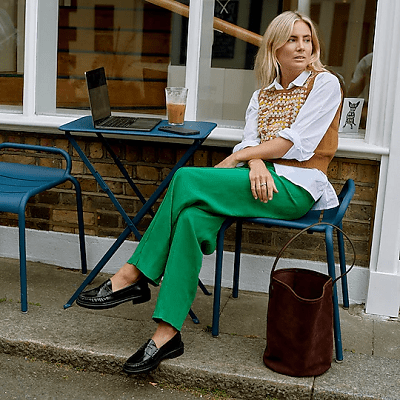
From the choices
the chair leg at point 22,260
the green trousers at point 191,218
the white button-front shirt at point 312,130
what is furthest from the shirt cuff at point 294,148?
the chair leg at point 22,260

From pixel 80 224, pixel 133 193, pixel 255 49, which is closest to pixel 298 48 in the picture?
pixel 255 49

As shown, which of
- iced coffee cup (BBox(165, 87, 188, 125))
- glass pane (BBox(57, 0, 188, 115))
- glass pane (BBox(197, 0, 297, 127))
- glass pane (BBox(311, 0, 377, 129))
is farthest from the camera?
glass pane (BBox(57, 0, 188, 115))

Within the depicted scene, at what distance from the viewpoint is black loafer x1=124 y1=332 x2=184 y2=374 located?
8.52 ft

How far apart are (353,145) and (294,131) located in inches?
20.4

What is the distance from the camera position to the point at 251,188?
111 inches

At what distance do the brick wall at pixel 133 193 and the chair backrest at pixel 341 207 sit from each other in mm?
211

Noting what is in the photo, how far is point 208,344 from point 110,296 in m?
0.48

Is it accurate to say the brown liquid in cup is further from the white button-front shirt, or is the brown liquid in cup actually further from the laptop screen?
the white button-front shirt

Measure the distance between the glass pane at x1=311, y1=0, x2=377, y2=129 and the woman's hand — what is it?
2.74ft

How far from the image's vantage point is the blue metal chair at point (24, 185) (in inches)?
121

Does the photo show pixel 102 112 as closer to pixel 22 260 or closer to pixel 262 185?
pixel 22 260

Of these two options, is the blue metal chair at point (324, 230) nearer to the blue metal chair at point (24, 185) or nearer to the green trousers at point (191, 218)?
the green trousers at point (191, 218)

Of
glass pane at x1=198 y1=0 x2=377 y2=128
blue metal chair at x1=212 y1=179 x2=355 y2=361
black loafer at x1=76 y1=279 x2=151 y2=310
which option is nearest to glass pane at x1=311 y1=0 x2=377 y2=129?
glass pane at x1=198 y1=0 x2=377 y2=128

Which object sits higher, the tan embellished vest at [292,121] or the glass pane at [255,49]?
the glass pane at [255,49]
